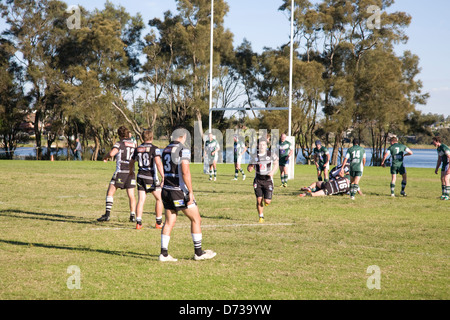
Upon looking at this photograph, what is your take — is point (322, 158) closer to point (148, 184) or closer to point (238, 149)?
point (238, 149)

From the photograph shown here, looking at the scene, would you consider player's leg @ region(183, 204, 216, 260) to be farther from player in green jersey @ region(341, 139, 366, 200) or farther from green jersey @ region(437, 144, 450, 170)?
green jersey @ region(437, 144, 450, 170)

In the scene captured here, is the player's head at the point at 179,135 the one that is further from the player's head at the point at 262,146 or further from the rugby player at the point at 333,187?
the rugby player at the point at 333,187

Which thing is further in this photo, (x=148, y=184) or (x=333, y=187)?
(x=333, y=187)

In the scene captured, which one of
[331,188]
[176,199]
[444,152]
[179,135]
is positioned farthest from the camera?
[331,188]

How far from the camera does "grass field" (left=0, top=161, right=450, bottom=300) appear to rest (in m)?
6.10

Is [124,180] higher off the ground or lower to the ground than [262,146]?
lower

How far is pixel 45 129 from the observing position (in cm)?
5747

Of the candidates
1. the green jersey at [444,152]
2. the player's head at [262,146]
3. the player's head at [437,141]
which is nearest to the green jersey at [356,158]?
the player's head at [437,141]

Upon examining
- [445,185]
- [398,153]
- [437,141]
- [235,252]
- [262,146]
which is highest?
[437,141]


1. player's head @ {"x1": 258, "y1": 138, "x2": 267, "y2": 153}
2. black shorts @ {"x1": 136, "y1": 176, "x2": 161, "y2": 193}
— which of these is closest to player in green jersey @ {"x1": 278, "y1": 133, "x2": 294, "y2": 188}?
player's head @ {"x1": 258, "y1": 138, "x2": 267, "y2": 153}

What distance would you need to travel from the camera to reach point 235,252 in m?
8.34

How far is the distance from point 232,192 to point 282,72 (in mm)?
34787

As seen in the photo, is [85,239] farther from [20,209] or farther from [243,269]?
[20,209]

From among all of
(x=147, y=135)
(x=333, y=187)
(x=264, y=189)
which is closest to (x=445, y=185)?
(x=333, y=187)
